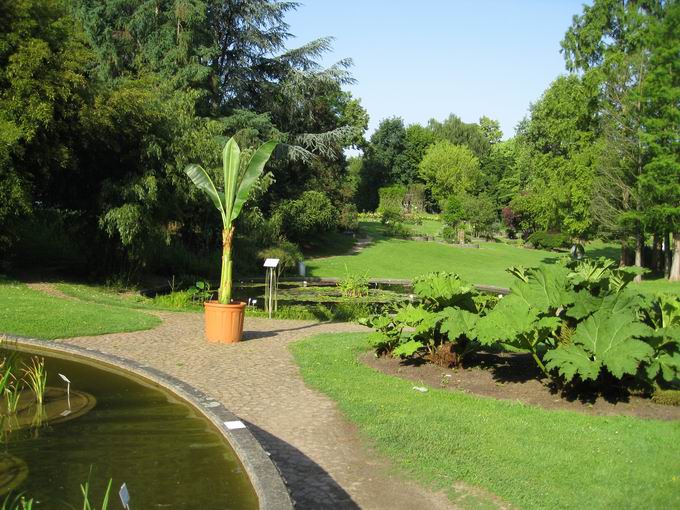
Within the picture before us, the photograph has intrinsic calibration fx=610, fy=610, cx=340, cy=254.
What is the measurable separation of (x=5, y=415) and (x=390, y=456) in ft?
10.7

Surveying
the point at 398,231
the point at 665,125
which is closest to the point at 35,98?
the point at 665,125

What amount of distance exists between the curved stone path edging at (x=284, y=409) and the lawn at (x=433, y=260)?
1496 centimetres

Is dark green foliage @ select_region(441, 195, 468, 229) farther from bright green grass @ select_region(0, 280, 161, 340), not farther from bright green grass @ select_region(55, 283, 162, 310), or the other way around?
bright green grass @ select_region(0, 280, 161, 340)

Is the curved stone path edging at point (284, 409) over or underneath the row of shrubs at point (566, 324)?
underneath

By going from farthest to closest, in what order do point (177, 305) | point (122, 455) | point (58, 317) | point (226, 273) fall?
point (177, 305)
point (58, 317)
point (226, 273)
point (122, 455)

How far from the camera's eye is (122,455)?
452 cm

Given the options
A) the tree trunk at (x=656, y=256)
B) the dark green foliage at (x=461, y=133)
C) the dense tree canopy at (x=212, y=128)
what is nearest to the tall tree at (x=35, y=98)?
the dense tree canopy at (x=212, y=128)

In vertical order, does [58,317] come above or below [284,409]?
above

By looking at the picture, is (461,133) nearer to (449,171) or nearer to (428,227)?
(449,171)

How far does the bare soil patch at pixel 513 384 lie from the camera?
20.9ft

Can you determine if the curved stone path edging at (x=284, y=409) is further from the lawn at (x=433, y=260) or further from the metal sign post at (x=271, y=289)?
the lawn at (x=433, y=260)

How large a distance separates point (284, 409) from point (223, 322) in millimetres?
4068

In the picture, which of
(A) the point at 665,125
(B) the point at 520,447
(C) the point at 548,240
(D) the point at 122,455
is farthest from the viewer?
(C) the point at 548,240

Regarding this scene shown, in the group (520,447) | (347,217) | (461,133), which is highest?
(461,133)
